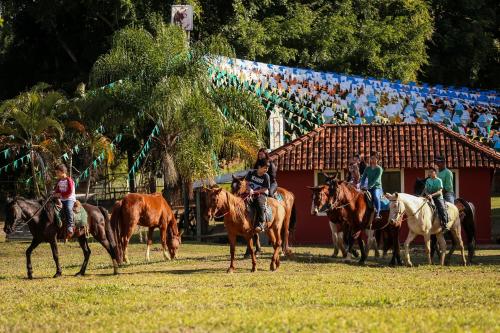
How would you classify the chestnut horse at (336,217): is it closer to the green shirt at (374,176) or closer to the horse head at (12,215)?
the green shirt at (374,176)

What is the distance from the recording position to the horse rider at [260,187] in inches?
754

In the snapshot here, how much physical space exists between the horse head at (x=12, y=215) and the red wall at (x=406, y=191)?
46.0 ft

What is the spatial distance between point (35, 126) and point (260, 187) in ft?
39.8

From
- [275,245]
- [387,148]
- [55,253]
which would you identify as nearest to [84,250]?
[55,253]

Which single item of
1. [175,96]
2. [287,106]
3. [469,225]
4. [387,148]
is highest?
[287,106]

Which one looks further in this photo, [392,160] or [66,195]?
[392,160]

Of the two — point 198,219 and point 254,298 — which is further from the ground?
point 198,219

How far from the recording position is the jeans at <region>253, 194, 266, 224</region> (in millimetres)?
19094

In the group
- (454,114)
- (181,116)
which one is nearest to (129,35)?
(181,116)

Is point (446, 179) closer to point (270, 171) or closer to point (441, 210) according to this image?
point (441, 210)

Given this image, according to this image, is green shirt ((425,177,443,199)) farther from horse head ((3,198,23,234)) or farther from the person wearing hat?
horse head ((3,198,23,234))

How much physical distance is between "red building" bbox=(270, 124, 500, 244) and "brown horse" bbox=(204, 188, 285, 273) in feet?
35.1

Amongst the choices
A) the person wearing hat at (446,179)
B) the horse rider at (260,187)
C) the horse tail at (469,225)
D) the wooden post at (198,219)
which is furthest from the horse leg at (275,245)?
the wooden post at (198,219)

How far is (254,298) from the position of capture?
14.2m
